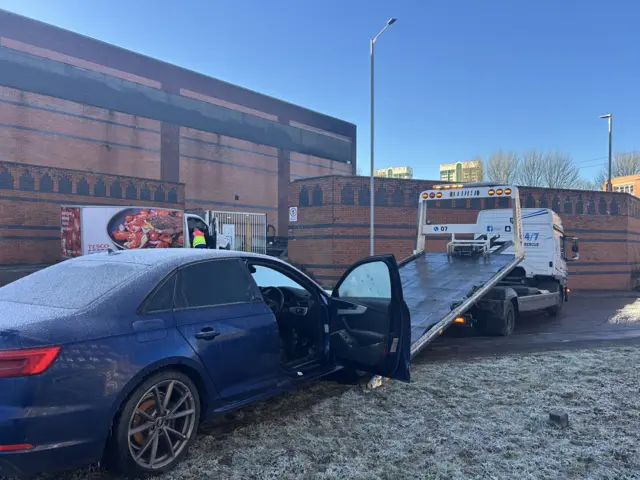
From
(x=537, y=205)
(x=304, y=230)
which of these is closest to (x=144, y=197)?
(x=304, y=230)

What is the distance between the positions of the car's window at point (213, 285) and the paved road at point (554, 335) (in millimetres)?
3655

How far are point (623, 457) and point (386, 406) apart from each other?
196 centimetres

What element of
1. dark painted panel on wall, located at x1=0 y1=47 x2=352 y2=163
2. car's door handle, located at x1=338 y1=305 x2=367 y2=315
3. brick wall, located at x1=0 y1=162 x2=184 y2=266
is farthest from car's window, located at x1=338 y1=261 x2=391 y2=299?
dark painted panel on wall, located at x1=0 y1=47 x2=352 y2=163

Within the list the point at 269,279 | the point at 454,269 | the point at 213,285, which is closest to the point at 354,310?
the point at 269,279

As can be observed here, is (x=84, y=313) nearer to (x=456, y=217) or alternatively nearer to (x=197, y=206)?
(x=456, y=217)

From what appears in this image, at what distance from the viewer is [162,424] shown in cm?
312

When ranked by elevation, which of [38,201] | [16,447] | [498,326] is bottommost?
[498,326]

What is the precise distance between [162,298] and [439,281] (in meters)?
5.62

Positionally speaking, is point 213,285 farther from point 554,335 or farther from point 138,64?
point 138,64

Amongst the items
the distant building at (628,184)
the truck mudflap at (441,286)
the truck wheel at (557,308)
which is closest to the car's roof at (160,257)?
the truck mudflap at (441,286)

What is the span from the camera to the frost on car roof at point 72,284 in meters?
3.14

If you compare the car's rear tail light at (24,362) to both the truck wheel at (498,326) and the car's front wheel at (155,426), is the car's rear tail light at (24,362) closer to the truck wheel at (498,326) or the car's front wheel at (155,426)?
the car's front wheel at (155,426)

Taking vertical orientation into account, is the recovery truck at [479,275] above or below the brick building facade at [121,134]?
below

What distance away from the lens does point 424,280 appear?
810 cm
